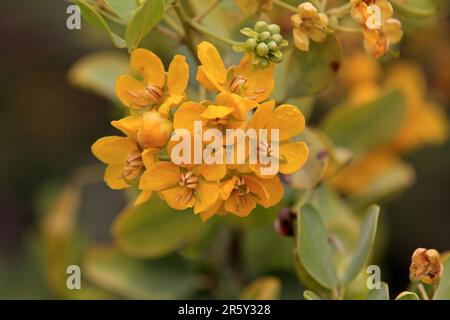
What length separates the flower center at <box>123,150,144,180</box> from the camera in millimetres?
1146

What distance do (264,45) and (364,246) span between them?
36 cm

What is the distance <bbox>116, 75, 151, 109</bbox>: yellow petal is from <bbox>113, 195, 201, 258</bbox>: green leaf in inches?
16.6

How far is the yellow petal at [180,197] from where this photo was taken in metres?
1.13

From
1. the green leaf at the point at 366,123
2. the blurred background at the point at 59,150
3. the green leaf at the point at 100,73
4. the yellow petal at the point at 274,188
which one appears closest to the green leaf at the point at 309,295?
the yellow petal at the point at 274,188

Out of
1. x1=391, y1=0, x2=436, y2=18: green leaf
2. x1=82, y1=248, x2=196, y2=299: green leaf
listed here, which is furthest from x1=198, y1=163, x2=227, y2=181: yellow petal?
x1=82, y1=248, x2=196, y2=299: green leaf

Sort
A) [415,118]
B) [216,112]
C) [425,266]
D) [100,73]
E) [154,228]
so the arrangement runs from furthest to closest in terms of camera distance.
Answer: [415,118], [100,73], [154,228], [425,266], [216,112]

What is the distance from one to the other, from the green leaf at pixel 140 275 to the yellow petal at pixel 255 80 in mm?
677

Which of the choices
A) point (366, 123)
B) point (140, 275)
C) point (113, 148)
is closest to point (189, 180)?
point (113, 148)

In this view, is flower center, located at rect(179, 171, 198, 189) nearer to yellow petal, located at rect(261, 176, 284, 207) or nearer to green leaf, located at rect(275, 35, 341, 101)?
yellow petal, located at rect(261, 176, 284, 207)

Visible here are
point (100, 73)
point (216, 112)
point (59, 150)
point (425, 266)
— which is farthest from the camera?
point (59, 150)

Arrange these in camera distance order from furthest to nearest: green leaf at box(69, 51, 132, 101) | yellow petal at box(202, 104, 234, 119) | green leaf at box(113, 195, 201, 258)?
green leaf at box(69, 51, 132, 101) → green leaf at box(113, 195, 201, 258) → yellow petal at box(202, 104, 234, 119)

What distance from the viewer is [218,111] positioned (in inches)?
42.7

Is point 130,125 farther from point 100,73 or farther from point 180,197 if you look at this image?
point 100,73
